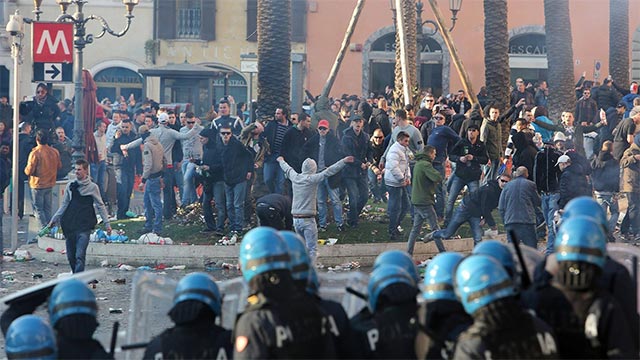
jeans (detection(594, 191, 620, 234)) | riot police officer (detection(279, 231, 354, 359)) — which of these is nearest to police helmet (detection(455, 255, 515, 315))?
riot police officer (detection(279, 231, 354, 359))

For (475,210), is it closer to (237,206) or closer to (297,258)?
(237,206)

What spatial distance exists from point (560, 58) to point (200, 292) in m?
21.7

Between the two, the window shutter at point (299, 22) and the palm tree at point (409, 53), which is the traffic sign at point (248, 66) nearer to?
the palm tree at point (409, 53)

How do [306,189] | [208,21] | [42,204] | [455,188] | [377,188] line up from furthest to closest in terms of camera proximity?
[208,21] → [377,188] → [42,204] → [455,188] → [306,189]

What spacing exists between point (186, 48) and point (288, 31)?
24179mm

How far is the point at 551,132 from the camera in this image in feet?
68.7

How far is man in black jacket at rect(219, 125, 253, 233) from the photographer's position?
1817 centimetres

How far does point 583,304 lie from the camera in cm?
591

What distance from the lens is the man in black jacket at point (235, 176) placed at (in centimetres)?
1817

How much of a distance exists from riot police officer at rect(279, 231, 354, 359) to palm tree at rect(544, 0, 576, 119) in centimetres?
2131

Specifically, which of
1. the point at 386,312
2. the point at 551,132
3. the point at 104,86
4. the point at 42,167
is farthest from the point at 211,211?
the point at 104,86

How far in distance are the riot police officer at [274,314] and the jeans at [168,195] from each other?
45.0 feet

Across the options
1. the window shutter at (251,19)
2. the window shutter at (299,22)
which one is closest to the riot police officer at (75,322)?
the window shutter at (251,19)

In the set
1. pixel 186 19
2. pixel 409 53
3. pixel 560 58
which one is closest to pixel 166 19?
pixel 186 19
